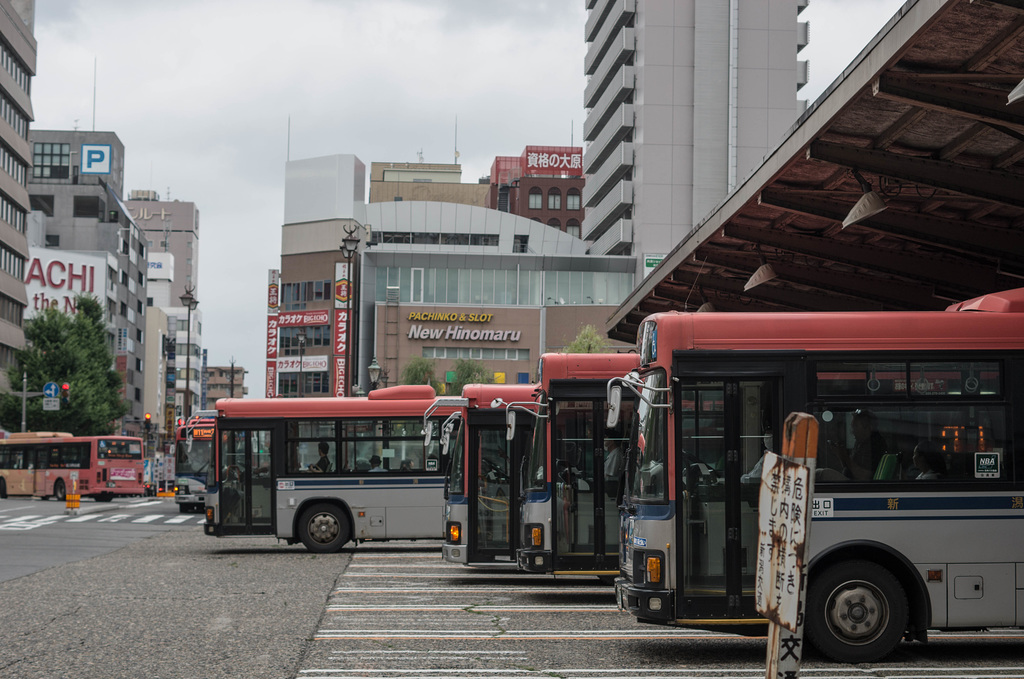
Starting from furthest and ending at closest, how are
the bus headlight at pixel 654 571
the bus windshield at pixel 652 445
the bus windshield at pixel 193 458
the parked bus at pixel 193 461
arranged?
the bus windshield at pixel 193 458, the parked bus at pixel 193 461, the bus windshield at pixel 652 445, the bus headlight at pixel 654 571

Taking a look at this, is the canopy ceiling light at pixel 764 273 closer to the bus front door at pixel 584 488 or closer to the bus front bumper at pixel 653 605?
the bus front door at pixel 584 488

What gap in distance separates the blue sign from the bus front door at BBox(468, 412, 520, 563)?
107455mm

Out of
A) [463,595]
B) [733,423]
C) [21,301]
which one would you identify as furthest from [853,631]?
[21,301]

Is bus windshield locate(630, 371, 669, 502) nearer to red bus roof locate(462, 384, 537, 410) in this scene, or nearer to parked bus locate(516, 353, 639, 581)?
parked bus locate(516, 353, 639, 581)

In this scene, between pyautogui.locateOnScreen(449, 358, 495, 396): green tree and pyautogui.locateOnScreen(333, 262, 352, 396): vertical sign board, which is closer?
pyautogui.locateOnScreen(449, 358, 495, 396): green tree

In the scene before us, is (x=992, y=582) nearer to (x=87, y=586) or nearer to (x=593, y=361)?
(x=593, y=361)

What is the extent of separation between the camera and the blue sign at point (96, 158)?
4560 inches

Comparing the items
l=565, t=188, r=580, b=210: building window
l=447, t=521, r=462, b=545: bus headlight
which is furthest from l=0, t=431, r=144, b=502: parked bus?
l=565, t=188, r=580, b=210: building window

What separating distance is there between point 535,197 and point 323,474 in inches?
4542

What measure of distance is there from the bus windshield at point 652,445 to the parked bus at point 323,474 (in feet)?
39.3

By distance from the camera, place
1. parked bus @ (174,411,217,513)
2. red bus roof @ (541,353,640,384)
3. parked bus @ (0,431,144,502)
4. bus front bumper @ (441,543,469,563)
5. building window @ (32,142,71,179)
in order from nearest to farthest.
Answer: red bus roof @ (541,353,640,384), bus front bumper @ (441,543,469,563), parked bus @ (174,411,217,513), parked bus @ (0,431,144,502), building window @ (32,142,71,179)

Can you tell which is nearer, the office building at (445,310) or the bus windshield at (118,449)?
the bus windshield at (118,449)

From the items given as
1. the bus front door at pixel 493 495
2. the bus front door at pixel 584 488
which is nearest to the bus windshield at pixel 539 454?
the bus front door at pixel 584 488

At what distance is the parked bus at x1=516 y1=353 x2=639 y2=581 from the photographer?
47.6 feet
